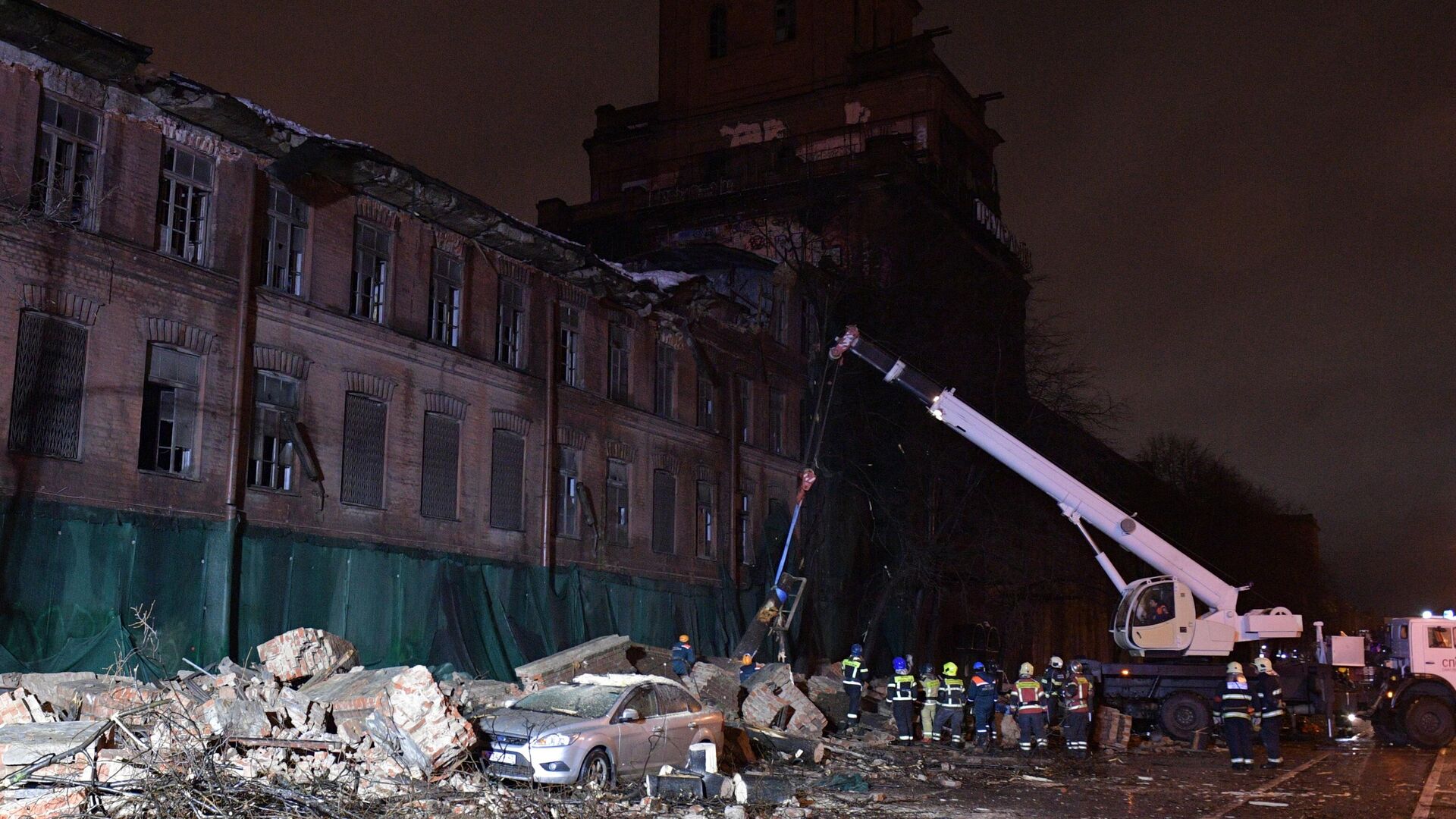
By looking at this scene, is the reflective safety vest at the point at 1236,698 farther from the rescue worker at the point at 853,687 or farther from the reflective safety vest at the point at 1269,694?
the rescue worker at the point at 853,687

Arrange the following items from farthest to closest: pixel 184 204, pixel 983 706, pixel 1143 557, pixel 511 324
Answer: pixel 511 324 → pixel 1143 557 → pixel 983 706 → pixel 184 204

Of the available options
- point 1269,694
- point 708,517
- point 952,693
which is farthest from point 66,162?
point 1269,694

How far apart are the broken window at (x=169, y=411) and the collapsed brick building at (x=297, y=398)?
4 cm

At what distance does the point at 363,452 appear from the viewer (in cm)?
2206

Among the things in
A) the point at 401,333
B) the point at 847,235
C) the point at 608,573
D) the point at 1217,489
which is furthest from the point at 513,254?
the point at 1217,489

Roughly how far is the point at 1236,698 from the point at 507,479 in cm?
1400

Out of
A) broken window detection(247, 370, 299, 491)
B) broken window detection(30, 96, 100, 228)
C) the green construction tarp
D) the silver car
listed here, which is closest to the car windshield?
the silver car

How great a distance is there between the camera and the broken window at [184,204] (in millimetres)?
19109

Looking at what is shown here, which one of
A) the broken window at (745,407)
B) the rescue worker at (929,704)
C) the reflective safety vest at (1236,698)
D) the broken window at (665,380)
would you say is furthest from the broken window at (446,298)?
the reflective safety vest at (1236,698)

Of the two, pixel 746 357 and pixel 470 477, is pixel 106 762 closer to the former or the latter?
pixel 470 477

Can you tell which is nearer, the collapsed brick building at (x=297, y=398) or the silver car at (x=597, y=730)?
the silver car at (x=597, y=730)

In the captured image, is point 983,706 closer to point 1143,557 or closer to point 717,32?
point 1143,557

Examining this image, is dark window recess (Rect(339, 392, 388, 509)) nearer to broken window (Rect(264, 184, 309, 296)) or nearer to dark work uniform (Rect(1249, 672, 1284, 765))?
broken window (Rect(264, 184, 309, 296))

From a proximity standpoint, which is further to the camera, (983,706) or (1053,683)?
(1053,683)
